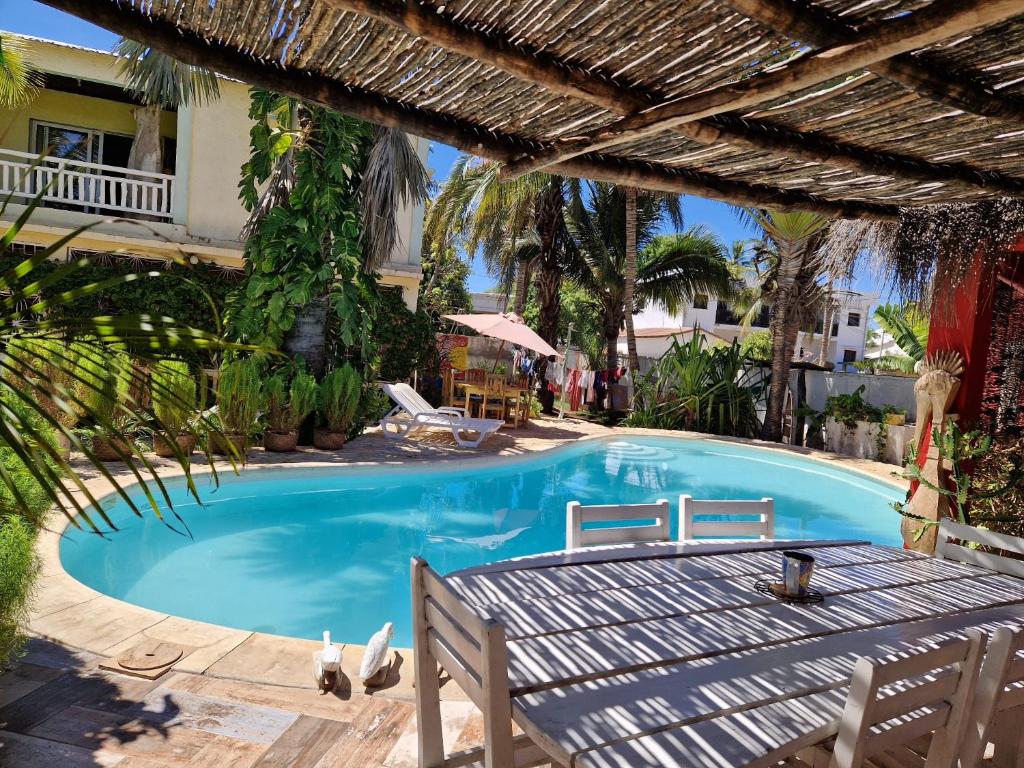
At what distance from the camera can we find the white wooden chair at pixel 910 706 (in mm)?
1641

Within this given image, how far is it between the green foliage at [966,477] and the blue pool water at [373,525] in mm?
3619

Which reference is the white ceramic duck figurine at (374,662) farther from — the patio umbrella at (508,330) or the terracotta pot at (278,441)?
the patio umbrella at (508,330)

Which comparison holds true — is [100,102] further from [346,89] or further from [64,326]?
[64,326]

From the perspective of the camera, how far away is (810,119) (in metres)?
2.81

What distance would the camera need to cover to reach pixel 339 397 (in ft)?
31.7

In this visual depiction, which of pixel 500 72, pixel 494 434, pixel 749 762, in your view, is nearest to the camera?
pixel 749 762

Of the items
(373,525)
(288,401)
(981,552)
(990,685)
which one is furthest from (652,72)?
(288,401)

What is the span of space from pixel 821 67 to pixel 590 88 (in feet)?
2.54

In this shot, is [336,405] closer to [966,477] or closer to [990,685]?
[966,477]

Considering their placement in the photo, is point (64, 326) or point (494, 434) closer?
point (64, 326)

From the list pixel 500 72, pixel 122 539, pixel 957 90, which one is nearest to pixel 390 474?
pixel 122 539

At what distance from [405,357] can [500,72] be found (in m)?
12.5

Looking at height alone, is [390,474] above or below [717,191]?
below

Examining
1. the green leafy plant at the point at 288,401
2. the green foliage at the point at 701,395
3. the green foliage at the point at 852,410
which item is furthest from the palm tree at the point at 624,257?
the green leafy plant at the point at 288,401
